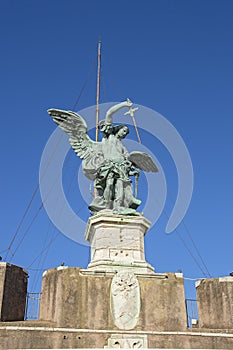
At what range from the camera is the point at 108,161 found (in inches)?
615

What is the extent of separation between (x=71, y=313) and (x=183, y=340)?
3.10 meters

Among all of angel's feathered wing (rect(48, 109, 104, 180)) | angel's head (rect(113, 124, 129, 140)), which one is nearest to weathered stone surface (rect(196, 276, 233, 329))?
angel's feathered wing (rect(48, 109, 104, 180))

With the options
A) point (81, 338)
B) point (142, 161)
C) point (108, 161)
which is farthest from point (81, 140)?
point (81, 338)

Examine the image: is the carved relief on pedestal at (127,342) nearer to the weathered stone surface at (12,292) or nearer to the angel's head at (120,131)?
the weathered stone surface at (12,292)

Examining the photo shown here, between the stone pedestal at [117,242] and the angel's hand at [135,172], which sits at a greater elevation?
the angel's hand at [135,172]

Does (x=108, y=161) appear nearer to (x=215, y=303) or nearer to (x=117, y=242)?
(x=117, y=242)

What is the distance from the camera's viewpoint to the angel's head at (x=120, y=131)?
54.1 feet

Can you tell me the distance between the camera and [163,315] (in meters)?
12.8

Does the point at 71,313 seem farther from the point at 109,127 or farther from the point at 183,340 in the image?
the point at 109,127

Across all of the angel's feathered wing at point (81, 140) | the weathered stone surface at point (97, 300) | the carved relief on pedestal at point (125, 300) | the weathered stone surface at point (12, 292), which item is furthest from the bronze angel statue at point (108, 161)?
the weathered stone surface at point (12, 292)

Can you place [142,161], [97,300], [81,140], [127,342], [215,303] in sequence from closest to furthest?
[127,342], [97,300], [215,303], [81,140], [142,161]

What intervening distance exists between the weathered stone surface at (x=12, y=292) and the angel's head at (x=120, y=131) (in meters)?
5.71

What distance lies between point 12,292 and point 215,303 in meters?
5.91

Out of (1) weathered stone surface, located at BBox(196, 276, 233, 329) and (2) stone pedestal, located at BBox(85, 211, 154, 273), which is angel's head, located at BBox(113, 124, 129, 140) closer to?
(2) stone pedestal, located at BBox(85, 211, 154, 273)
